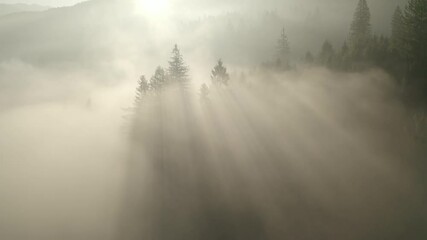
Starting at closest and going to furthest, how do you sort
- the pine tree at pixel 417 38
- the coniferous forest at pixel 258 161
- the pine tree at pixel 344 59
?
the coniferous forest at pixel 258 161 < the pine tree at pixel 417 38 < the pine tree at pixel 344 59

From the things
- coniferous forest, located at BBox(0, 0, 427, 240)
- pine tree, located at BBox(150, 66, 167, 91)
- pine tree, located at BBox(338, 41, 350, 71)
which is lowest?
coniferous forest, located at BBox(0, 0, 427, 240)

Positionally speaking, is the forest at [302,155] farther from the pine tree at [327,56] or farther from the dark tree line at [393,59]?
the pine tree at [327,56]

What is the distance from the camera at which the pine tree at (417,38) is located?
131 ft

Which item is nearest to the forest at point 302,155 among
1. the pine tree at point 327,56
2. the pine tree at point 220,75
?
the pine tree at point 327,56

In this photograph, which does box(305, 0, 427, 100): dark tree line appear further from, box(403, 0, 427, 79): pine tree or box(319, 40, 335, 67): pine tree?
box(319, 40, 335, 67): pine tree

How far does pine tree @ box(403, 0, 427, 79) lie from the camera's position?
39.8m

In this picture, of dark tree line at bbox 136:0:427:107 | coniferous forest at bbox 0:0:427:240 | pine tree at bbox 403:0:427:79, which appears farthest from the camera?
dark tree line at bbox 136:0:427:107

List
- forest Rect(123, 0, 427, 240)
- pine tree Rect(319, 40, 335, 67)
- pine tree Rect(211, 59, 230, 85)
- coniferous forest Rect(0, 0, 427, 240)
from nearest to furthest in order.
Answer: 1. forest Rect(123, 0, 427, 240)
2. coniferous forest Rect(0, 0, 427, 240)
3. pine tree Rect(319, 40, 335, 67)
4. pine tree Rect(211, 59, 230, 85)

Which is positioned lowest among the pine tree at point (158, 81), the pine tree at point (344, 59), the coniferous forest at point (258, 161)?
the coniferous forest at point (258, 161)

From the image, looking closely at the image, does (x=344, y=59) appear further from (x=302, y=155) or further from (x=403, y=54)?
(x=302, y=155)

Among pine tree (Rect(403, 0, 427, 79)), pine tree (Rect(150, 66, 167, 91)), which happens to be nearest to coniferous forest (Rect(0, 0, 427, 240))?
pine tree (Rect(403, 0, 427, 79))

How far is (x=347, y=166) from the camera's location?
40594mm

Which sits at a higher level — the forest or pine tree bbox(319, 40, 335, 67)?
pine tree bbox(319, 40, 335, 67)

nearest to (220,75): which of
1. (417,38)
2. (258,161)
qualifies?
(258,161)
